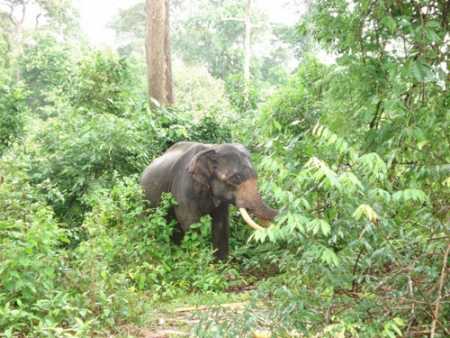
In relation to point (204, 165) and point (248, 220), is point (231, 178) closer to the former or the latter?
point (204, 165)

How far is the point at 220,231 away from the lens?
798cm

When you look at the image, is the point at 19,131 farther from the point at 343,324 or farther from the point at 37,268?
the point at 343,324

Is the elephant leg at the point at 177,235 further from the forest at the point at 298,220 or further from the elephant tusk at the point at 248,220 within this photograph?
the elephant tusk at the point at 248,220

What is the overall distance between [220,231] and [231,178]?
778mm

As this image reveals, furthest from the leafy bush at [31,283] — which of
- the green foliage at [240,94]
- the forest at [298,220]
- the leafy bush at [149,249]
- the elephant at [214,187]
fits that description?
the green foliage at [240,94]

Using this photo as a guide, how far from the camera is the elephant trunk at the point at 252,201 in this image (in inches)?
291

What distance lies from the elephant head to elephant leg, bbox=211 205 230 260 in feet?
0.71

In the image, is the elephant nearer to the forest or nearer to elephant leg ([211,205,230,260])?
elephant leg ([211,205,230,260])

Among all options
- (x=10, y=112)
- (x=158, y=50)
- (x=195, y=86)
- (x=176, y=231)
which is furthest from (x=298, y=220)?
(x=195, y=86)

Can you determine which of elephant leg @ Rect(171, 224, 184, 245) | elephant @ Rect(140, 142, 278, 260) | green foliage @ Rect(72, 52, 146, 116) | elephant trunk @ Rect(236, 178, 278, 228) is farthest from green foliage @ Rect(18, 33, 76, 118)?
elephant trunk @ Rect(236, 178, 278, 228)

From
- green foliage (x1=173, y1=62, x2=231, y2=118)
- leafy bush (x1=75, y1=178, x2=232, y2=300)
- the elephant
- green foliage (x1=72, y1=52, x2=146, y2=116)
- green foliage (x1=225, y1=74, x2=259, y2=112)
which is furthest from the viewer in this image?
green foliage (x1=173, y1=62, x2=231, y2=118)

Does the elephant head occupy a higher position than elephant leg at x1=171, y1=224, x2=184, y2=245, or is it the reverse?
the elephant head

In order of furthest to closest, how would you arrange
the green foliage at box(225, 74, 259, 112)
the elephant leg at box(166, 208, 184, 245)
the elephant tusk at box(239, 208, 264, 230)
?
the green foliage at box(225, 74, 259, 112) → the elephant leg at box(166, 208, 184, 245) → the elephant tusk at box(239, 208, 264, 230)

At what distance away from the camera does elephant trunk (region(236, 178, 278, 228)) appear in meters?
7.39
